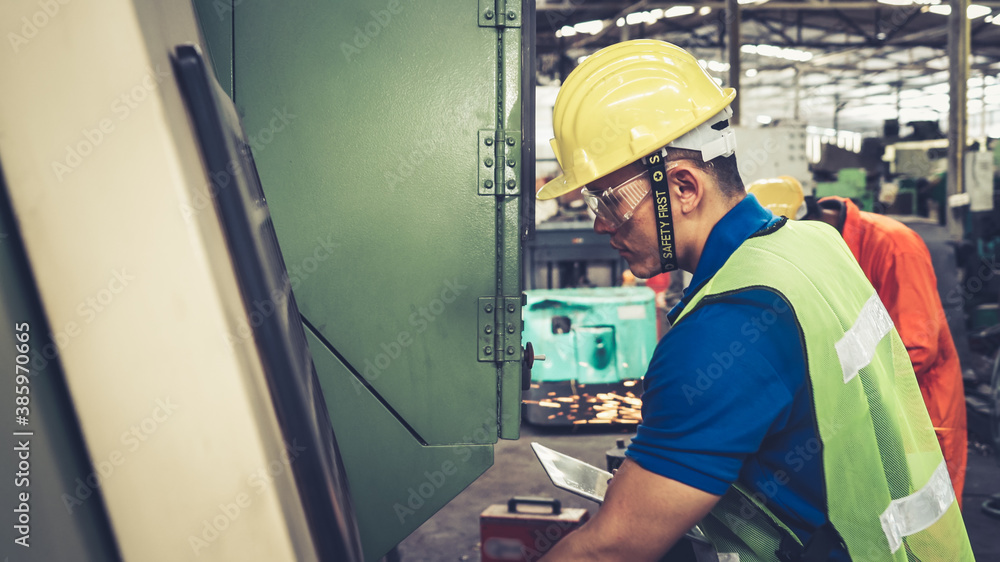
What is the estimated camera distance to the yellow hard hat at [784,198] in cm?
342

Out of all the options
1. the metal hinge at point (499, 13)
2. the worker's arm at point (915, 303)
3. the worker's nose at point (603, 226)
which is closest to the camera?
the worker's nose at point (603, 226)

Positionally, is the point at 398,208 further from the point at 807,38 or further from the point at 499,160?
the point at 807,38

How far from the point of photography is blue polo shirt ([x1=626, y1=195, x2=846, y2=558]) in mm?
1017

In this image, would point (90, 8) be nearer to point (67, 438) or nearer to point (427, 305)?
point (67, 438)

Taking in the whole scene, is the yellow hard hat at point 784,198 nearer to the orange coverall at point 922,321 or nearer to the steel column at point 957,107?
the orange coverall at point 922,321

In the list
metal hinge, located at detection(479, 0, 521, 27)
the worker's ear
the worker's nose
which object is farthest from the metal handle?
metal hinge, located at detection(479, 0, 521, 27)

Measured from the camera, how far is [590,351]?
5.57 meters

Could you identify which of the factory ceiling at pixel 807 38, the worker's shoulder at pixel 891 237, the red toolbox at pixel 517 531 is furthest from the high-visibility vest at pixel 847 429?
the factory ceiling at pixel 807 38

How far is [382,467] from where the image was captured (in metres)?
1.64

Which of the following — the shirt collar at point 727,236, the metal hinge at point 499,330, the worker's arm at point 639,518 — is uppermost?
the shirt collar at point 727,236

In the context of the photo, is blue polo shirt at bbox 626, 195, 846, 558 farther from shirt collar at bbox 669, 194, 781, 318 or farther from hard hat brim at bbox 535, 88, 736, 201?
hard hat brim at bbox 535, 88, 736, 201

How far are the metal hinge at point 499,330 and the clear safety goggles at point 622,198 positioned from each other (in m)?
0.33

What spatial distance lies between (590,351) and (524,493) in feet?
4.81

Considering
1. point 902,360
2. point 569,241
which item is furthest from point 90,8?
point 569,241
